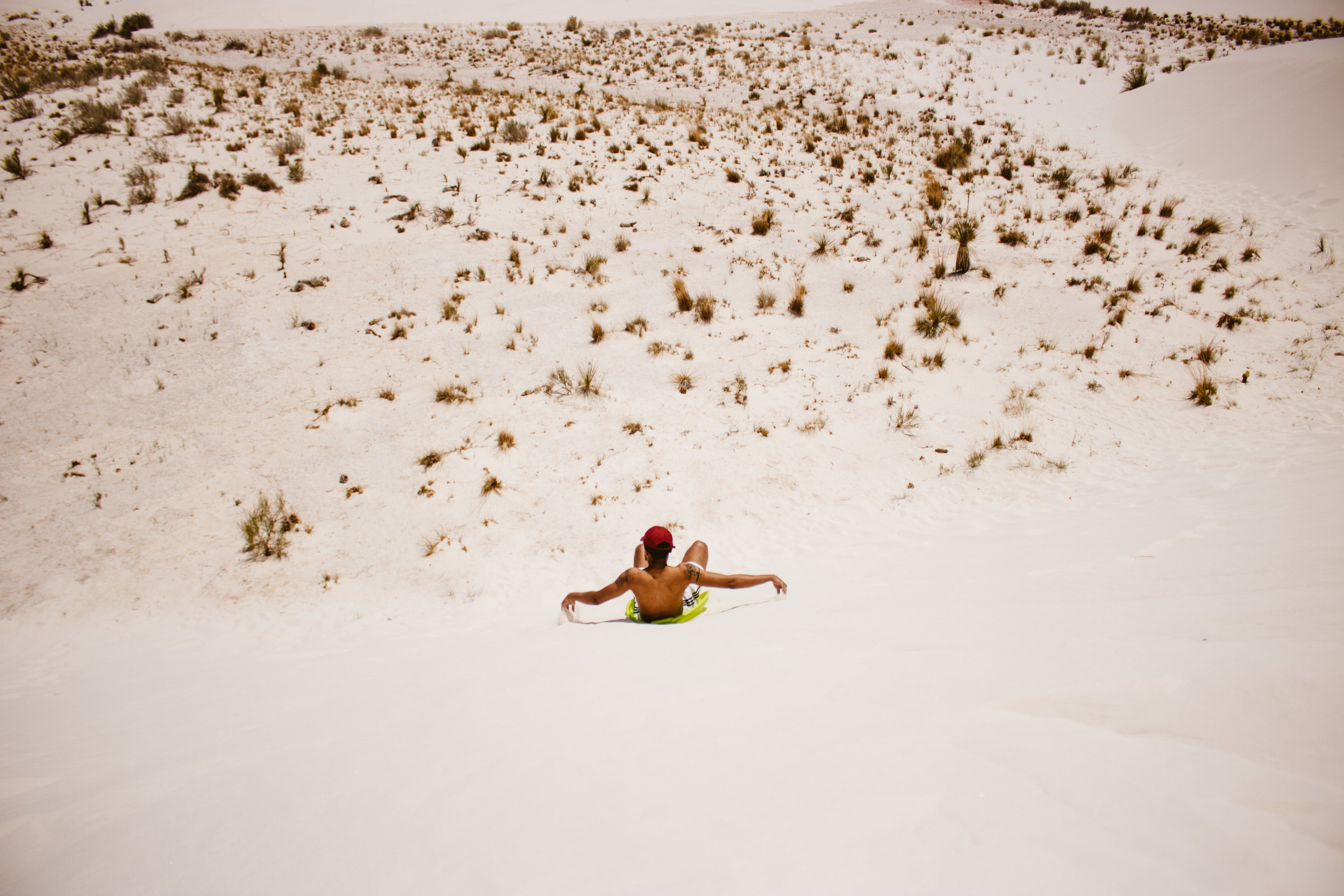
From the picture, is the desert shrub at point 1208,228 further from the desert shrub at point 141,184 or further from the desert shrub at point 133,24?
the desert shrub at point 133,24

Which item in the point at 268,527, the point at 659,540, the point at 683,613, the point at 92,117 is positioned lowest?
the point at 268,527

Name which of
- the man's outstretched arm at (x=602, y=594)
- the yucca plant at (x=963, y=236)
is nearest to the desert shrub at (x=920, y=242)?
the yucca plant at (x=963, y=236)

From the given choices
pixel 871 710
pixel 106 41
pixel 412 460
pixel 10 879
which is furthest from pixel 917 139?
pixel 106 41

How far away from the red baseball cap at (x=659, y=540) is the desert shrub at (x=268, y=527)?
3.80m

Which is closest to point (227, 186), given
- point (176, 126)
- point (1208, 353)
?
point (176, 126)

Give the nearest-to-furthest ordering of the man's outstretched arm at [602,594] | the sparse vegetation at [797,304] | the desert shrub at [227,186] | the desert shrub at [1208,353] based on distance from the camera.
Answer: the man's outstretched arm at [602,594], the desert shrub at [1208,353], the sparse vegetation at [797,304], the desert shrub at [227,186]

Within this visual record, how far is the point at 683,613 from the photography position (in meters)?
3.95

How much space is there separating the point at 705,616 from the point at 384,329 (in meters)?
6.54

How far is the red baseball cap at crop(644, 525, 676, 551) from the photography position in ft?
11.9

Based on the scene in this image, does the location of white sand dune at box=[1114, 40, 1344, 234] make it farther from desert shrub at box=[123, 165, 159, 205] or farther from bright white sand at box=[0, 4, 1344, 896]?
desert shrub at box=[123, 165, 159, 205]

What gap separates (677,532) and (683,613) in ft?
4.89

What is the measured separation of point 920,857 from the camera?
1467mm

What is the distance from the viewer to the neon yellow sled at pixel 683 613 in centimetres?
388

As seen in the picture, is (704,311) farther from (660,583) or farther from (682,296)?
(660,583)
